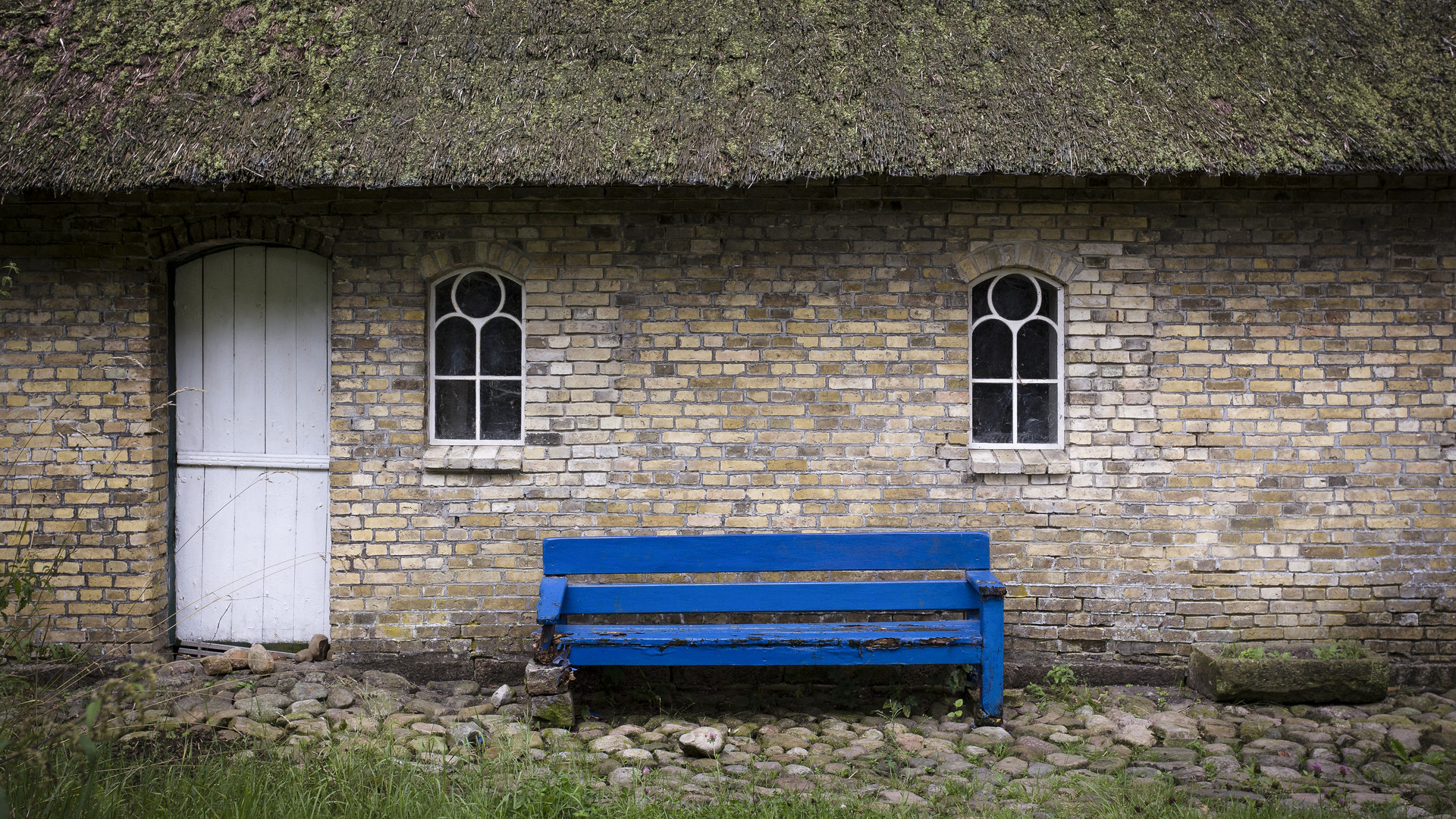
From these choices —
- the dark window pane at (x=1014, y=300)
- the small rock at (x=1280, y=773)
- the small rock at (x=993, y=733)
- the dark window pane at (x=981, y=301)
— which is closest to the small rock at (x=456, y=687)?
the small rock at (x=993, y=733)

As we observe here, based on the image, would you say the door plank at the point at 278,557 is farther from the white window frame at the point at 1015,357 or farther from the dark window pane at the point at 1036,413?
Answer: the dark window pane at the point at 1036,413

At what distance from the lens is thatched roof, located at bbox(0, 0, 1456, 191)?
4.39 m

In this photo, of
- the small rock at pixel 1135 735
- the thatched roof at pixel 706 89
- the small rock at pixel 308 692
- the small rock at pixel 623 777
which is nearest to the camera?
the small rock at pixel 623 777

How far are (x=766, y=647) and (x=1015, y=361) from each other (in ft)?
7.40

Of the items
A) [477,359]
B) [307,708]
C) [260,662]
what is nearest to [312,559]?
[260,662]

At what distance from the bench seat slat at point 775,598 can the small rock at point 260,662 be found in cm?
188

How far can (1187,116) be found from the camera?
4.53 m

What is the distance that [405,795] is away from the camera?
9.91 ft

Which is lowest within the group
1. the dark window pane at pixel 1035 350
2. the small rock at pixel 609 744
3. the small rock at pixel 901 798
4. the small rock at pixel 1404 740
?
the small rock at pixel 1404 740

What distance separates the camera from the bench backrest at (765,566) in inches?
177

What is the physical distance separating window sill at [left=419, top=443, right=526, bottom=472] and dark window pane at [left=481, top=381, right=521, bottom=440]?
177 mm

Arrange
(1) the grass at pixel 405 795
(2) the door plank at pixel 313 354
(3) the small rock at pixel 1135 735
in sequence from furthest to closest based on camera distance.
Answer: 1. (2) the door plank at pixel 313 354
2. (3) the small rock at pixel 1135 735
3. (1) the grass at pixel 405 795

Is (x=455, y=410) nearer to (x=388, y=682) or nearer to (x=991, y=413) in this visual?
(x=388, y=682)

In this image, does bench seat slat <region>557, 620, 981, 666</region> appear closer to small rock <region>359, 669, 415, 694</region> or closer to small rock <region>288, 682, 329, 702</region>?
small rock <region>359, 669, 415, 694</region>
